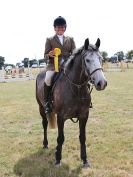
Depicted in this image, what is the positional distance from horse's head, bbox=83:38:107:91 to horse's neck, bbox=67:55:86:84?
0.37 metres

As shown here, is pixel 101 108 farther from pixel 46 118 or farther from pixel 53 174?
pixel 53 174

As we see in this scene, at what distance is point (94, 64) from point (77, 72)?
789mm

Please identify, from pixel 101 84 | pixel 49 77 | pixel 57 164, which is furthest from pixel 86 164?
pixel 101 84

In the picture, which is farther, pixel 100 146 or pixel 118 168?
pixel 100 146

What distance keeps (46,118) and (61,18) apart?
2747mm

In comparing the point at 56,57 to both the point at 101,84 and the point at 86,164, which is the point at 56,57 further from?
the point at 86,164

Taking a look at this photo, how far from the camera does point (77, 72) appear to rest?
273 inches

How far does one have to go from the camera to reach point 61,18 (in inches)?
298

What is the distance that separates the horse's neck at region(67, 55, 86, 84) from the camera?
6844mm

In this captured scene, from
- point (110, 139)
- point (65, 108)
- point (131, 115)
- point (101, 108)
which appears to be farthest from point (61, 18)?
point (101, 108)

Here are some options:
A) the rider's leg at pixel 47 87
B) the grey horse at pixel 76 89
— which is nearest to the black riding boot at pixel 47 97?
the rider's leg at pixel 47 87

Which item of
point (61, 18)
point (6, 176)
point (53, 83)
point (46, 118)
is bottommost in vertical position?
point (6, 176)

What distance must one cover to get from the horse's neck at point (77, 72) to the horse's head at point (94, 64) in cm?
37

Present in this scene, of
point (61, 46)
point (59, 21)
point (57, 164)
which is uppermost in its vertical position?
point (59, 21)
